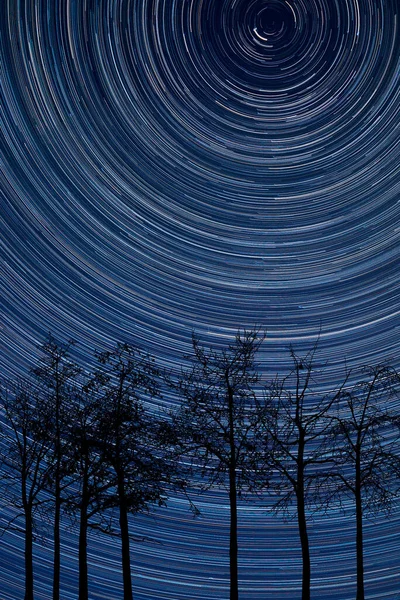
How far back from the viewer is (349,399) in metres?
20.3

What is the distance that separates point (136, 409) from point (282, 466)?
172 inches

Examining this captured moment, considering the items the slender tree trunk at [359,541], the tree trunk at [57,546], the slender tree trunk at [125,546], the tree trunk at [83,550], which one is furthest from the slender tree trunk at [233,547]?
the tree trunk at [57,546]

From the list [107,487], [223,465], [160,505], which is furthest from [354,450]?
[107,487]

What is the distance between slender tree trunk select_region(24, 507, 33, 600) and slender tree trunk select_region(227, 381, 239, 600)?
5.27m

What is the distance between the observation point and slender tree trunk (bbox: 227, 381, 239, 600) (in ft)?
55.0

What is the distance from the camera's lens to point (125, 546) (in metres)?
17.5

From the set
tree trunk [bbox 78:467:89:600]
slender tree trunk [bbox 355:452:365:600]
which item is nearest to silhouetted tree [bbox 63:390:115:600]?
tree trunk [bbox 78:467:89:600]

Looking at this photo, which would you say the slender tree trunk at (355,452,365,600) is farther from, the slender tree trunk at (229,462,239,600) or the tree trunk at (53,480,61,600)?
the tree trunk at (53,480,61,600)

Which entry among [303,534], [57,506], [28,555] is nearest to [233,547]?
[303,534]

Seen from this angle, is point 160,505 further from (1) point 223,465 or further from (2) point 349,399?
(2) point 349,399

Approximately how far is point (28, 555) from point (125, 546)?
10.1ft

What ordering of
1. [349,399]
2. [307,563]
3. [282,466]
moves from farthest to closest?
[349,399]
[282,466]
[307,563]

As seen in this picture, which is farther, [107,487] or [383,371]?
[383,371]

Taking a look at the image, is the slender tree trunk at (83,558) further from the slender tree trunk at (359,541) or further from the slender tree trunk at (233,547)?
the slender tree trunk at (359,541)
